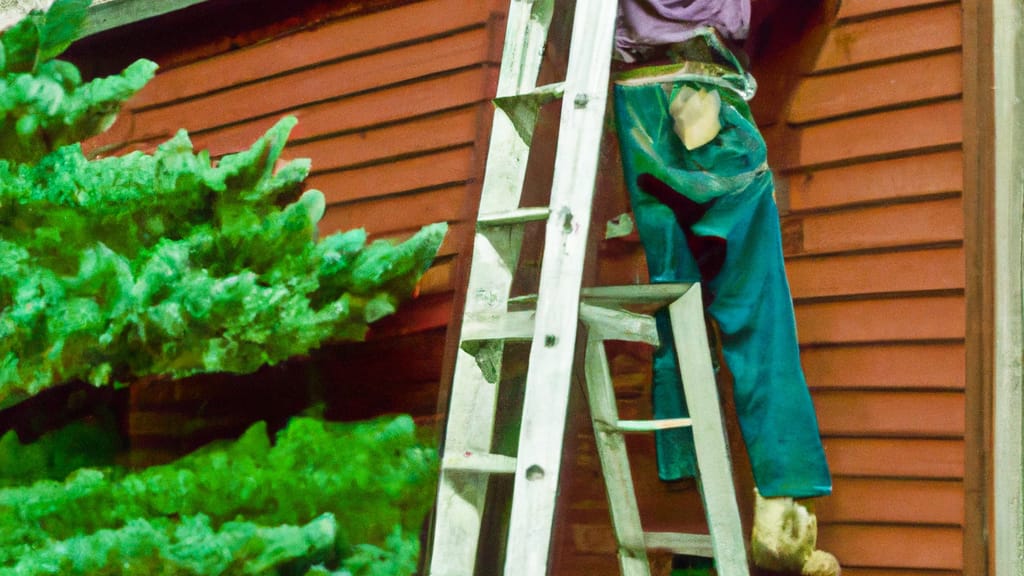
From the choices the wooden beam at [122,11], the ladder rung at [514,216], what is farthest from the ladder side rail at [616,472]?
the wooden beam at [122,11]

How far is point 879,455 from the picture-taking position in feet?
9.82

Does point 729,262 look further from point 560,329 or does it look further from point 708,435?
point 560,329

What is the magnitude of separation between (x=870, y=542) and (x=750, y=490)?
1.21ft

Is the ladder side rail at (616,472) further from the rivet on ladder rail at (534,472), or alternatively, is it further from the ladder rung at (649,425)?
the rivet on ladder rail at (534,472)

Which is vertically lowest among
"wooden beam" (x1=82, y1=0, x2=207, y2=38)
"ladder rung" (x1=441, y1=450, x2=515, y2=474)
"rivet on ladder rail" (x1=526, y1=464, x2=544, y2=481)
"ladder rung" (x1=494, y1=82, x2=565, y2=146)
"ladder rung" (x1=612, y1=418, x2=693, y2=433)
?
"rivet on ladder rail" (x1=526, y1=464, x2=544, y2=481)

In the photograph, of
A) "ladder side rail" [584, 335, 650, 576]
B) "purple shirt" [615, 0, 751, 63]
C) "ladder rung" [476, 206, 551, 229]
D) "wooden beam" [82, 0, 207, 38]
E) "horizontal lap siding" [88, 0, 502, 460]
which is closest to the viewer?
"ladder rung" [476, 206, 551, 229]

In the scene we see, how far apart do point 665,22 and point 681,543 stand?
4.68 feet

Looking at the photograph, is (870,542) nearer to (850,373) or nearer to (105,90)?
(850,373)

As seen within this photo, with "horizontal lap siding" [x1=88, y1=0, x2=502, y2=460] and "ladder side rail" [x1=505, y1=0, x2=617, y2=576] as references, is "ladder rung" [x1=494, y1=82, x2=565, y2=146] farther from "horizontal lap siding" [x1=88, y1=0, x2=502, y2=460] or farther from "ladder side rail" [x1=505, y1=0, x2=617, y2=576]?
"horizontal lap siding" [x1=88, y1=0, x2=502, y2=460]

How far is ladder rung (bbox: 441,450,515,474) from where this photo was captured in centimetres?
244

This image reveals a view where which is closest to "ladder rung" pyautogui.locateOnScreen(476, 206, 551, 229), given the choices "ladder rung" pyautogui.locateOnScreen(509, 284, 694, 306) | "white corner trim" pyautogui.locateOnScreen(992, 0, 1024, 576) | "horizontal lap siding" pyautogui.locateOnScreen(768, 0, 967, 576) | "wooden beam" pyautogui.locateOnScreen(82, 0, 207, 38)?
"ladder rung" pyautogui.locateOnScreen(509, 284, 694, 306)

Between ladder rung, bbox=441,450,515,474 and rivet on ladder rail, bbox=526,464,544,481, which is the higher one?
ladder rung, bbox=441,450,515,474

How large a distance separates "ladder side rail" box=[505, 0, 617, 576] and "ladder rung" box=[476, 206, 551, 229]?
7 centimetres

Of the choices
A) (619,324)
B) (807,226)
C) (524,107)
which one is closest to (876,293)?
(807,226)
